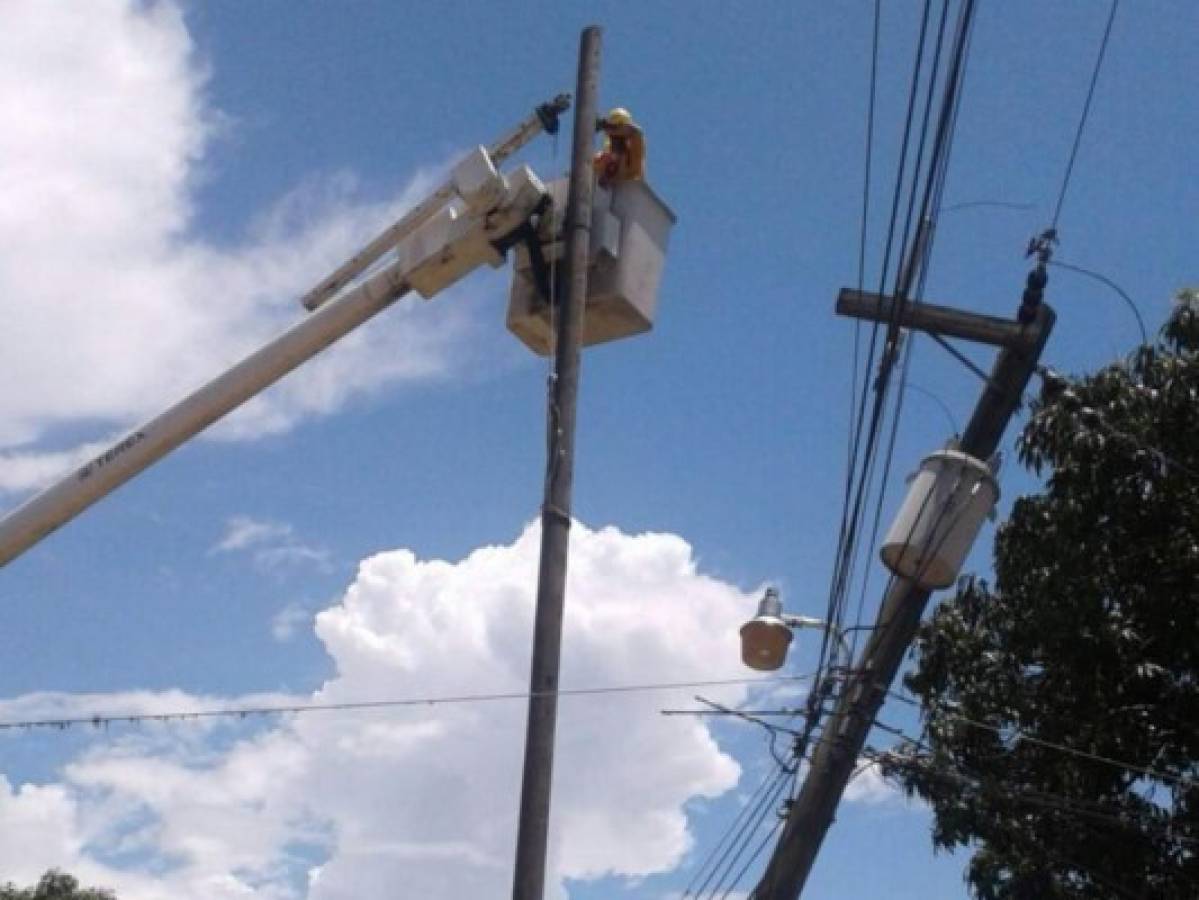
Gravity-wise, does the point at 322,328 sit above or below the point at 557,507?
above

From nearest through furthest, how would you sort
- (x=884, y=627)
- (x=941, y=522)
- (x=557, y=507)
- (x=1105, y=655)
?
1. (x=557, y=507)
2. (x=941, y=522)
3. (x=884, y=627)
4. (x=1105, y=655)

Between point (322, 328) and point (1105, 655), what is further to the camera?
point (1105, 655)

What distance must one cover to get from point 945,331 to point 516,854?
386 centimetres

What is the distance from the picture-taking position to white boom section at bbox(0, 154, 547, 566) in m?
8.12

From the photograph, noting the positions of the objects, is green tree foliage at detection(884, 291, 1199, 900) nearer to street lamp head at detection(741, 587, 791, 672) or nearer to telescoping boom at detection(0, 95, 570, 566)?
street lamp head at detection(741, 587, 791, 672)

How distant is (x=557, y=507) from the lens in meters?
7.23

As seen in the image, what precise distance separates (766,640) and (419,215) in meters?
2.98

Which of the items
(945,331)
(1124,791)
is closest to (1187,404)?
(1124,791)

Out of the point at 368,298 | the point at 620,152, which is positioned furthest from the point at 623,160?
the point at 368,298

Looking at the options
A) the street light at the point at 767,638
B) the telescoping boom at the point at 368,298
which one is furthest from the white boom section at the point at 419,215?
the street light at the point at 767,638

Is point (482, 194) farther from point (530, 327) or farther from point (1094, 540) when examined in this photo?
point (1094, 540)

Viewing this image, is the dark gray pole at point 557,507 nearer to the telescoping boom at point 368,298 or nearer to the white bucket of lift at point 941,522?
the telescoping boom at point 368,298

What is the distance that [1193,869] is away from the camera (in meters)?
11.8

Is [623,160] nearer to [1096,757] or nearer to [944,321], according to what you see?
[944,321]
